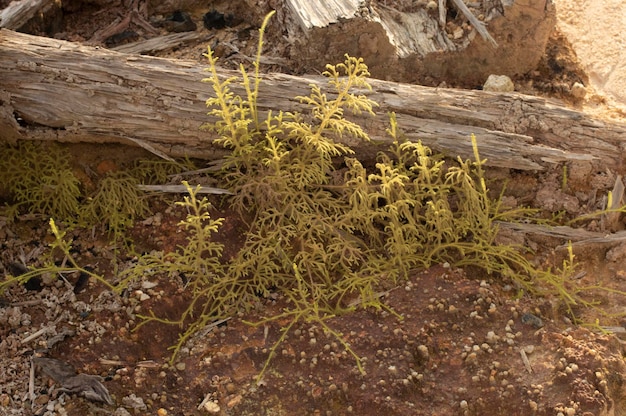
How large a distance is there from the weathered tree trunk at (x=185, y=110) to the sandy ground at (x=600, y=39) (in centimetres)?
108

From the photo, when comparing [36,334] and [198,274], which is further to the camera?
[198,274]

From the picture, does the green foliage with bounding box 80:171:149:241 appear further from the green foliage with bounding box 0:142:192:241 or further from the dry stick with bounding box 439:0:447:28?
the dry stick with bounding box 439:0:447:28

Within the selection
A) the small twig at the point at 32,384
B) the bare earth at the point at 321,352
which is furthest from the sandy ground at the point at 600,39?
the small twig at the point at 32,384

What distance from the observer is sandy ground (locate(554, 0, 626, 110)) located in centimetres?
517

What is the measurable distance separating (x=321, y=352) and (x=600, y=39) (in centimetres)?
360

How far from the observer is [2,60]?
3951 mm

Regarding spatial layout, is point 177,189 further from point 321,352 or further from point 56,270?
point 321,352

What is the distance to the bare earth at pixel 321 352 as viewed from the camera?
3.26m

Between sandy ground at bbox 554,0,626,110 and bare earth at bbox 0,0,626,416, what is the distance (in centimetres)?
171

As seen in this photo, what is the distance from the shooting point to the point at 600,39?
554 centimetres

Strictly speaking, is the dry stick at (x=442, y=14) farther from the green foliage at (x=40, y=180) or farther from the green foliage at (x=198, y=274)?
the green foliage at (x=40, y=180)

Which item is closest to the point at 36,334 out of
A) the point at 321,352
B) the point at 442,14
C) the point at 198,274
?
the point at 198,274

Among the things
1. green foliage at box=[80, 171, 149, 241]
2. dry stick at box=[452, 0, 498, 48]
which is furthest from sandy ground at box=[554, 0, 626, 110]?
green foliage at box=[80, 171, 149, 241]

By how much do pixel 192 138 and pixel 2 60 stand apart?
1107 mm
